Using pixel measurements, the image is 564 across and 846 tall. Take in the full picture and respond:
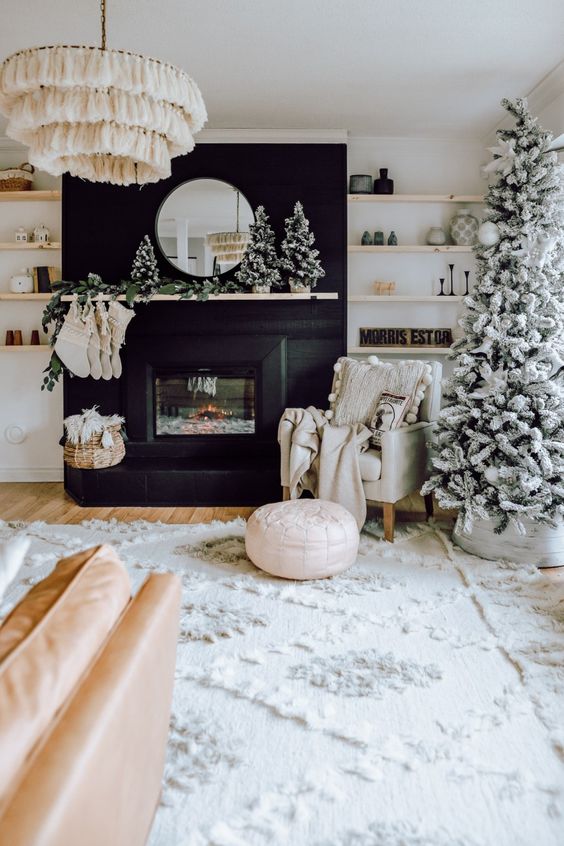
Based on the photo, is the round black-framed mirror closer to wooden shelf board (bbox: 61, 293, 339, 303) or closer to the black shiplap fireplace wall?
the black shiplap fireplace wall

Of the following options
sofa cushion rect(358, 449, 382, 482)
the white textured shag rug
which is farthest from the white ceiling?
the white textured shag rug

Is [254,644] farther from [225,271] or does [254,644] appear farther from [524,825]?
[225,271]

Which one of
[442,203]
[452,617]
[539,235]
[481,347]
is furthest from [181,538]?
[442,203]

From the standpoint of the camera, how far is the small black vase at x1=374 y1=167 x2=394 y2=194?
502cm

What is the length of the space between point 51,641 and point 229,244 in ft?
13.7

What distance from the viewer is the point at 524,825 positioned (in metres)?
1.54

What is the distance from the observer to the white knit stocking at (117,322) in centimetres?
465

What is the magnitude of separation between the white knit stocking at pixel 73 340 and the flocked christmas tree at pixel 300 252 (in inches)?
57.4

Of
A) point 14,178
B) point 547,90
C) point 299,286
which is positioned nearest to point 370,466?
point 299,286

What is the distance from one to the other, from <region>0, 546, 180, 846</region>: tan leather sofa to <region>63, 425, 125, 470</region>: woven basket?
337cm

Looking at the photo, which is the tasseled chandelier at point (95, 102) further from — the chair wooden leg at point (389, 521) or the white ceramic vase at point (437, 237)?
the white ceramic vase at point (437, 237)

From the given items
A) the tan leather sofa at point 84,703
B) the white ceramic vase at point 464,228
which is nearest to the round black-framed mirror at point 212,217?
the white ceramic vase at point 464,228

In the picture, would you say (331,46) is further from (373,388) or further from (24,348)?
(24,348)

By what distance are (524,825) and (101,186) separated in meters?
4.62
